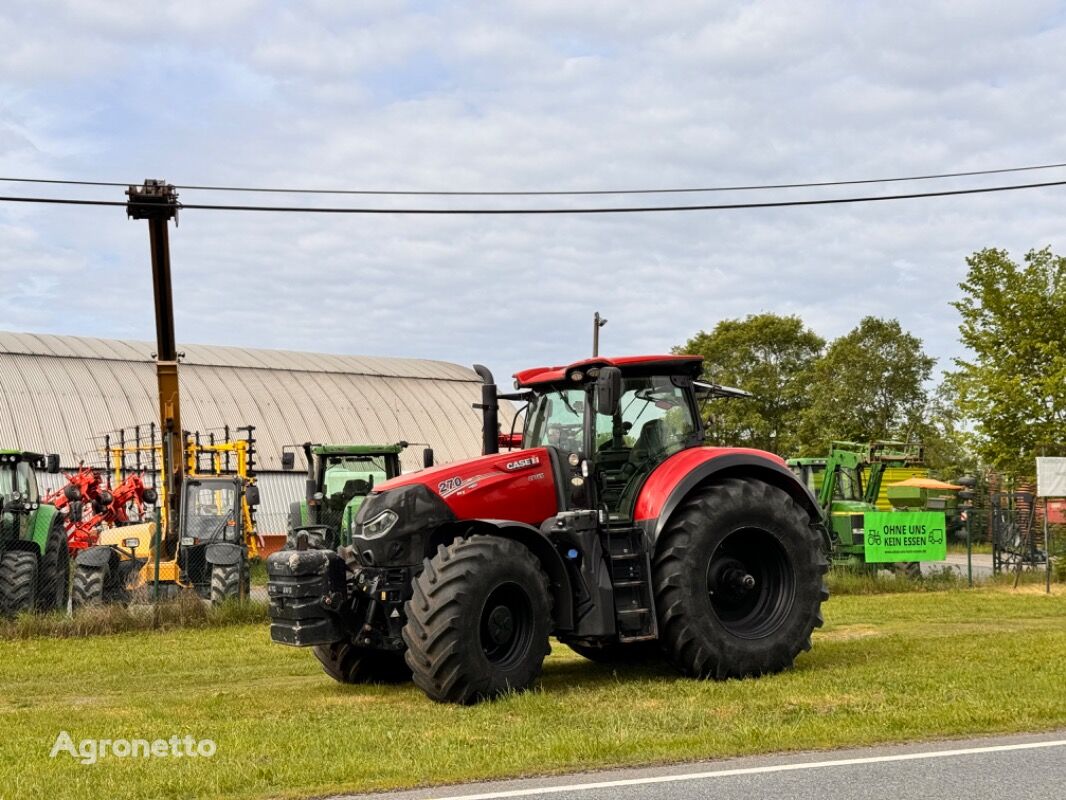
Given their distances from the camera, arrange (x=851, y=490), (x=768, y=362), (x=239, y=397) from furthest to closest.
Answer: (x=768, y=362) < (x=239, y=397) < (x=851, y=490)

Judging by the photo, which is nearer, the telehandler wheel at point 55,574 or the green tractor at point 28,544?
the green tractor at point 28,544

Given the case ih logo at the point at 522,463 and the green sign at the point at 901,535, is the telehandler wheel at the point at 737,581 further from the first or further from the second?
the green sign at the point at 901,535

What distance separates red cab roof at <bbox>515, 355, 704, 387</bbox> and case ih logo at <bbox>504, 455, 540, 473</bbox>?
0.80m

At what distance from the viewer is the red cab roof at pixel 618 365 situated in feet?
36.9

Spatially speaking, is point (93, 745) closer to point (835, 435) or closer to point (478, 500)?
point (478, 500)

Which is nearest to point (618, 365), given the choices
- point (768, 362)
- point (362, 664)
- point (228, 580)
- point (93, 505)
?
point (362, 664)

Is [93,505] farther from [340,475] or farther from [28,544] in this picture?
[28,544]

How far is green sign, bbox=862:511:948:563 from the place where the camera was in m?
22.8

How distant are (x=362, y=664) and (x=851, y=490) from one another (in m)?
17.1

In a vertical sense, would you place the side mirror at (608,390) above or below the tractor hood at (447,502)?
above

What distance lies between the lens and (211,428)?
44.6m

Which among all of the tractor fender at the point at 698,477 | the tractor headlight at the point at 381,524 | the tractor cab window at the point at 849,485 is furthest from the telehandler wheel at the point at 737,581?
the tractor cab window at the point at 849,485

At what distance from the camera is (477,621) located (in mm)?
9656

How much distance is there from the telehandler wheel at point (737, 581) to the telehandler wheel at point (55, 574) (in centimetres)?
1036
